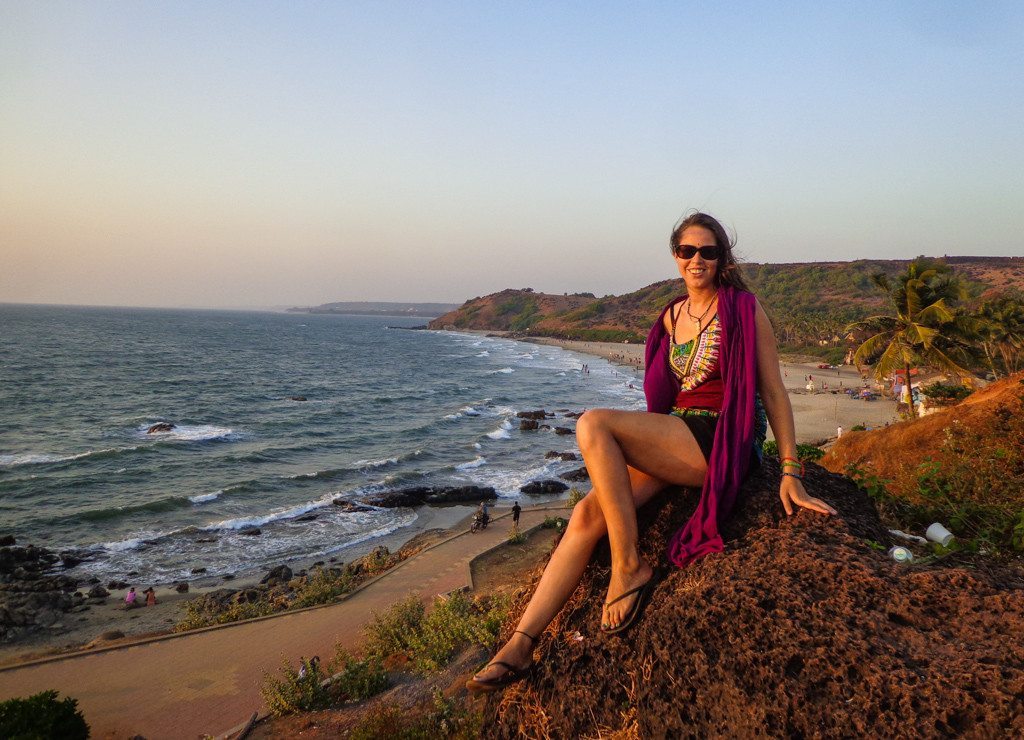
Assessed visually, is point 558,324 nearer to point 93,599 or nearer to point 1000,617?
point 93,599

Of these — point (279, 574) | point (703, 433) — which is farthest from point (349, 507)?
point (703, 433)

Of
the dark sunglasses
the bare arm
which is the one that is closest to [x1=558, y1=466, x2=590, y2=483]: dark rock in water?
the dark sunglasses

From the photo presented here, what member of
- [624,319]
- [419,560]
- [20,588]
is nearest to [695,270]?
[419,560]

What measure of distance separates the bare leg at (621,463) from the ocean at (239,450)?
53.6ft

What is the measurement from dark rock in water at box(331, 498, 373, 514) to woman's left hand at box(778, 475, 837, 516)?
67.5ft

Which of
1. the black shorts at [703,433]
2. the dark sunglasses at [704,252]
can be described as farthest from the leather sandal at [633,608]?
the dark sunglasses at [704,252]

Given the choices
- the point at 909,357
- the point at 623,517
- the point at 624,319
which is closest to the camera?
the point at 623,517

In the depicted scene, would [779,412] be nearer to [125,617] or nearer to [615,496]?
[615,496]

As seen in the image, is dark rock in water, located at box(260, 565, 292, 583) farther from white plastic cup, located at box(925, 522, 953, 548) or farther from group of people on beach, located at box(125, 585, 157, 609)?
white plastic cup, located at box(925, 522, 953, 548)

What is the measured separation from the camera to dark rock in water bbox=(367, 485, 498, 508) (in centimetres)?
2319

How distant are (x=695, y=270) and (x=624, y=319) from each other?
415ft

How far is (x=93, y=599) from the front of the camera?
15.1m

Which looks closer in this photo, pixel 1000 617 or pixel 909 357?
pixel 1000 617

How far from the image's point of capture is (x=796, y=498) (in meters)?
3.17
